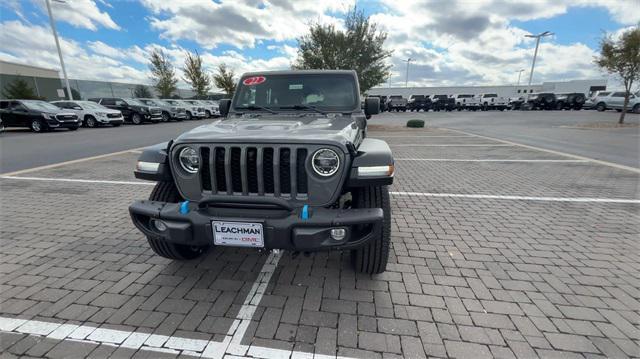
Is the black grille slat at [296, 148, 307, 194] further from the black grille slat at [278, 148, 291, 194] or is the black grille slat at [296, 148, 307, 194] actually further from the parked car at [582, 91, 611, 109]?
the parked car at [582, 91, 611, 109]

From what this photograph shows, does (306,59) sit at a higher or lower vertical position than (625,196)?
higher

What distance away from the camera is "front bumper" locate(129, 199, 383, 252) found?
6.99 feet

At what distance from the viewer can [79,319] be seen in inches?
89.7

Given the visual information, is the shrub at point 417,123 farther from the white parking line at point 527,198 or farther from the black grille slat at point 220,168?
the black grille slat at point 220,168

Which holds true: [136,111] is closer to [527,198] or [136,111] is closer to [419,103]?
[527,198]

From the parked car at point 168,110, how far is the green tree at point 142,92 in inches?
598

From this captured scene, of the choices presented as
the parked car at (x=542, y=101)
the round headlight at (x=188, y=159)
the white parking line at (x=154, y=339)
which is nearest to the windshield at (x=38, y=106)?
the white parking line at (x=154, y=339)

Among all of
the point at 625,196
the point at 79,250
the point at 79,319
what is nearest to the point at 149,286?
the point at 79,319

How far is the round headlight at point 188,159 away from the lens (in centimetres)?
242

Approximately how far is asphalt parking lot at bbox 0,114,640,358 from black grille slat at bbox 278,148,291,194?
3.15 ft

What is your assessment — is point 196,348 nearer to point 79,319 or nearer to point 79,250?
point 79,319

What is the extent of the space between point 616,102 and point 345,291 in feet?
121

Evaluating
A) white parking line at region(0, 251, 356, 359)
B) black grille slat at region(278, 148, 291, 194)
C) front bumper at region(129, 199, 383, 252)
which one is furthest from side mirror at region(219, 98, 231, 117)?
white parking line at region(0, 251, 356, 359)

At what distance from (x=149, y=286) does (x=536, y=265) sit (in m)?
3.71
